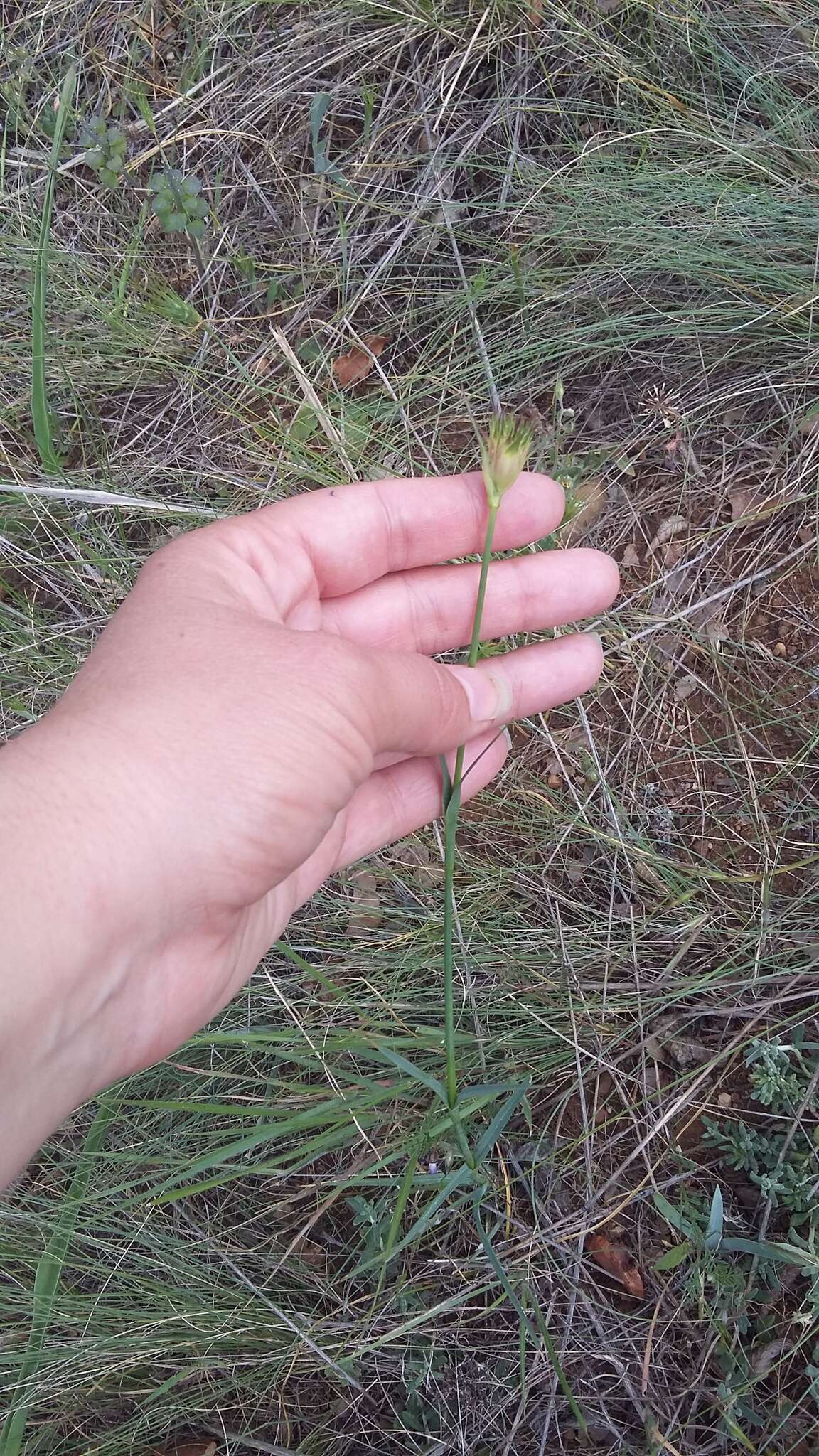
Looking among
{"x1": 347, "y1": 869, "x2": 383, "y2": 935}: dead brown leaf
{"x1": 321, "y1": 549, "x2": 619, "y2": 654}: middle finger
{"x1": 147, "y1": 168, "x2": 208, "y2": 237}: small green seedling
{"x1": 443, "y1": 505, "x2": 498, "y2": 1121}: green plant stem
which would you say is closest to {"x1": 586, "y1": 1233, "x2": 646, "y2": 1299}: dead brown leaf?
{"x1": 443, "y1": 505, "x2": 498, "y2": 1121}: green plant stem

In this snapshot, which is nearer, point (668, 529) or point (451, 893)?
point (451, 893)

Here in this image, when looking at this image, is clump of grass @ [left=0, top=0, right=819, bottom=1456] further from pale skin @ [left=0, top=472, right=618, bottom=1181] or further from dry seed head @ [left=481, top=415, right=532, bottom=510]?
dry seed head @ [left=481, top=415, right=532, bottom=510]

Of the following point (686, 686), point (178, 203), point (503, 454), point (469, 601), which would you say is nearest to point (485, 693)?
point (469, 601)

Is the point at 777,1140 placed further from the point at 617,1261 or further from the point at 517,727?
the point at 517,727

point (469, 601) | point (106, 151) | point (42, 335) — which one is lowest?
point (469, 601)

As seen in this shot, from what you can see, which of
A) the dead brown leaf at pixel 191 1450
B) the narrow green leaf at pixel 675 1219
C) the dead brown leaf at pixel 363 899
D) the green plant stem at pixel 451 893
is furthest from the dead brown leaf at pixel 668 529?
the dead brown leaf at pixel 191 1450

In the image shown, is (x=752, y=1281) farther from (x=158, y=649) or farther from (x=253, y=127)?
(x=253, y=127)
